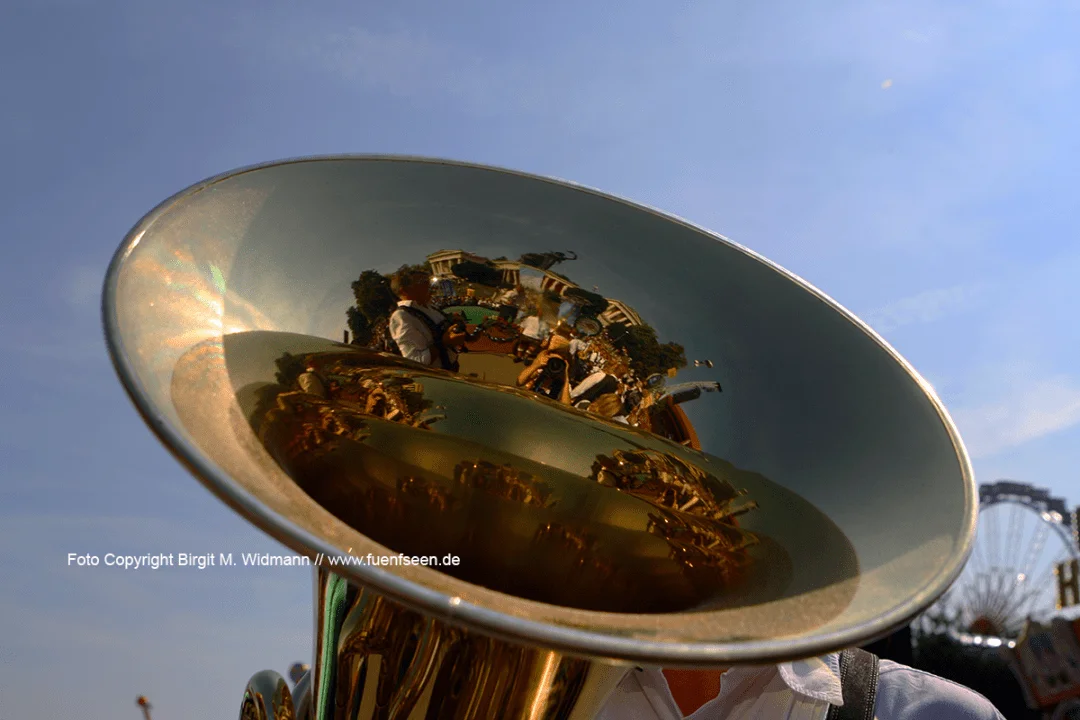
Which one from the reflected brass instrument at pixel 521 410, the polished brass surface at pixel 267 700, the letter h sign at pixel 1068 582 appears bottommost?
the polished brass surface at pixel 267 700

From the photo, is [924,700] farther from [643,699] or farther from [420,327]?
[420,327]

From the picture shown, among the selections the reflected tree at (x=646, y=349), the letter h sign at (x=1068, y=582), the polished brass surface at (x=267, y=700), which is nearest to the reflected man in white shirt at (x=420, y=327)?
the reflected tree at (x=646, y=349)

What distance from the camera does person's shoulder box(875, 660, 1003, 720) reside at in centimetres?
206

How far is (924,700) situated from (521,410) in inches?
49.6

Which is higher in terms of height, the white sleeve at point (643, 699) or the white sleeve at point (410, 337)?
the white sleeve at point (410, 337)

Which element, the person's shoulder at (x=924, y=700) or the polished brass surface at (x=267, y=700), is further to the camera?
the person's shoulder at (x=924, y=700)

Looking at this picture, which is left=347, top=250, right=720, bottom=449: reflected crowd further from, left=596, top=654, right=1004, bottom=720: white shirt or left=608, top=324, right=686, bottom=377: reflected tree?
left=596, top=654, right=1004, bottom=720: white shirt

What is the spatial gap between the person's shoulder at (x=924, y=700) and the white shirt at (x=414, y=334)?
4.59 feet

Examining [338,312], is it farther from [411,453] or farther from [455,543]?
[455,543]

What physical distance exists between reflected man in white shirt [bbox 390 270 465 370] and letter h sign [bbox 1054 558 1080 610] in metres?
26.0

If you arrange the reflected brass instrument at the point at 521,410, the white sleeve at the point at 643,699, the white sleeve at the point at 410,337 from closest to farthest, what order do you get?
the reflected brass instrument at the point at 521,410 → the white sleeve at the point at 410,337 → the white sleeve at the point at 643,699

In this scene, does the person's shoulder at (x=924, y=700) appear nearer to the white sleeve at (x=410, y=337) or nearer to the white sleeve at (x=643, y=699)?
the white sleeve at (x=643, y=699)

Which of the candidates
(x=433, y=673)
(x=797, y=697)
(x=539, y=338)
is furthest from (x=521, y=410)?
(x=797, y=697)

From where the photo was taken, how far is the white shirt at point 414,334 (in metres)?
1.72
